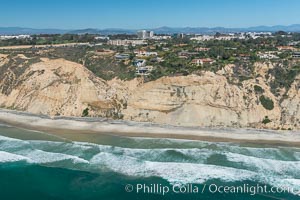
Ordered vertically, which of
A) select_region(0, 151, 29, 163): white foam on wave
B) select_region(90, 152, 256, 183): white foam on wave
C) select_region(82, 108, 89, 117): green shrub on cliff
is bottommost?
select_region(0, 151, 29, 163): white foam on wave

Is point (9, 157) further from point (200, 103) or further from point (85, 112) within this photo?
point (200, 103)

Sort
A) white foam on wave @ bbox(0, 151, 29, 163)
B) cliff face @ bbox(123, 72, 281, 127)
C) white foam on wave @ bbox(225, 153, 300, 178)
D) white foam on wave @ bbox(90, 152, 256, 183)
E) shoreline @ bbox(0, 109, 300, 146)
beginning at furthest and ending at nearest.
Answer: cliff face @ bbox(123, 72, 281, 127) < shoreline @ bbox(0, 109, 300, 146) < white foam on wave @ bbox(0, 151, 29, 163) < white foam on wave @ bbox(225, 153, 300, 178) < white foam on wave @ bbox(90, 152, 256, 183)

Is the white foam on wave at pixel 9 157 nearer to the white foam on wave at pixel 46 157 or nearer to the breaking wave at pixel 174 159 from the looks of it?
the breaking wave at pixel 174 159

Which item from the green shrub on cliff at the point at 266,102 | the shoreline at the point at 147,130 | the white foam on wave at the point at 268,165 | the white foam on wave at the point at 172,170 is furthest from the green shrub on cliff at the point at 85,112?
the green shrub on cliff at the point at 266,102

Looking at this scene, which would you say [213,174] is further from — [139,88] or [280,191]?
[139,88]

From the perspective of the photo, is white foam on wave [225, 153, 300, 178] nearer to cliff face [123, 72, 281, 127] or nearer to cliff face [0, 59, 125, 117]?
cliff face [123, 72, 281, 127]

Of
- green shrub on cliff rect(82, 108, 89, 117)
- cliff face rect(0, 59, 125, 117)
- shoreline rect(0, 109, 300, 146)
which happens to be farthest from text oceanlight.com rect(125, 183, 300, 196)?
green shrub on cliff rect(82, 108, 89, 117)
